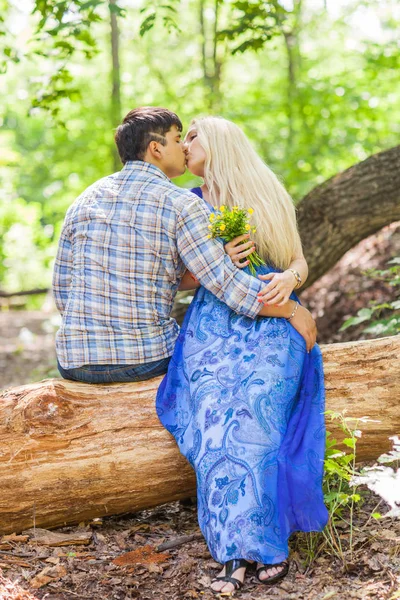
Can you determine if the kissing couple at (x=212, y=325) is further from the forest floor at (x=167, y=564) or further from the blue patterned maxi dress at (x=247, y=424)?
the forest floor at (x=167, y=564)

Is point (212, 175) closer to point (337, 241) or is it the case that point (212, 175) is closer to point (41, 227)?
point (337, 241)

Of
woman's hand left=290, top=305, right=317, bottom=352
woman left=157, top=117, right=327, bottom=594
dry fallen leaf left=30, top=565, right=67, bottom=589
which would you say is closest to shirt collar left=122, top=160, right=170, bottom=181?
woman left=157, top=117, right=327, bottom=594

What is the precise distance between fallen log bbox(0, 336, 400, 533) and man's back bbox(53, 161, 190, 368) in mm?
230

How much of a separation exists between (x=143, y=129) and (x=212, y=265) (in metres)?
0.84

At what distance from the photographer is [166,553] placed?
281 cm

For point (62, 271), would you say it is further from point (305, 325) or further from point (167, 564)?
point (167, 564)

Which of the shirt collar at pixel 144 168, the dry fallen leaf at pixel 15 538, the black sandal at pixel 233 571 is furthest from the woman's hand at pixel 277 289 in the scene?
the dry fallen leaf at pixel 15 538

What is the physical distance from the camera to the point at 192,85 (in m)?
10.1

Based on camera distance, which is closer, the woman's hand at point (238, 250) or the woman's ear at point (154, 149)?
the woman's hand at point (238, 250)

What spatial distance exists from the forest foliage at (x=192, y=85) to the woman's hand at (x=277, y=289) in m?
2.06

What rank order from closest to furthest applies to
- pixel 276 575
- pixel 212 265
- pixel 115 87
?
pixel 276 575 < pixel 212 265 < pixel 115 87

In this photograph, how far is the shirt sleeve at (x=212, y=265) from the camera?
9.45 feet

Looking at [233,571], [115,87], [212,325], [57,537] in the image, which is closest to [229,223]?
[212,325]

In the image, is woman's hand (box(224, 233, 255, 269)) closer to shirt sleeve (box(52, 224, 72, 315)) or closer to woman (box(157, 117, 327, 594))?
woman (box(157, 117, 327, 594))
